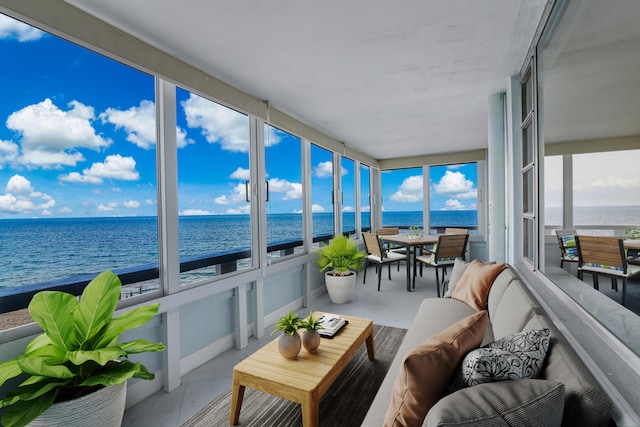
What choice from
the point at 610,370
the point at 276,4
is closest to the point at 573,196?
the point at 610,370

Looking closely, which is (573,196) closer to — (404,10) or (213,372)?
(404,10)

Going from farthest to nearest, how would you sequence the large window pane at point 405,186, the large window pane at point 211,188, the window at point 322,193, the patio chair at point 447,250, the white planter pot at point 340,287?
the large window pane at point 405,186 → the window at point 322,193 → the patio chair at point 447,250 → the white planter pot at point 340,287 → the large window pane at point 211,188

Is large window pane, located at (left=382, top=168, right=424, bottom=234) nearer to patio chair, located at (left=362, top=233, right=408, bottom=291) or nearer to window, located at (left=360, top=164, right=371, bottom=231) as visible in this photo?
window, located at (left=360, top=164, right=371, bottom=231)

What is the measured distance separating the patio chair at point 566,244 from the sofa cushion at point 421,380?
1912 millimetres

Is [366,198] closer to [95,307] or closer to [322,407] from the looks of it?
[322,407]

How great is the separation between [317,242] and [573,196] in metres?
3.18

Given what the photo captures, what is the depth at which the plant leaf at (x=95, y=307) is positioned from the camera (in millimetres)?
1360

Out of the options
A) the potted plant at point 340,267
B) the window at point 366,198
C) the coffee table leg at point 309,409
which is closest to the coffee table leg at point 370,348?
the coffee table leg at point 309,409

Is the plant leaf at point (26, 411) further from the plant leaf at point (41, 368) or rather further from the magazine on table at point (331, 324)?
the magazine on table at point (331, 324)

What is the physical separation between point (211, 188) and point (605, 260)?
3118mm

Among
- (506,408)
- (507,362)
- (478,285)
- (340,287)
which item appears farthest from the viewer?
(340,287)

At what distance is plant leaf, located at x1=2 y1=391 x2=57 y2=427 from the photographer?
3.66ft

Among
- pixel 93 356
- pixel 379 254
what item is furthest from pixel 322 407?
pixel 379 254

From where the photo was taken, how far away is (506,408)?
686 millimetres
